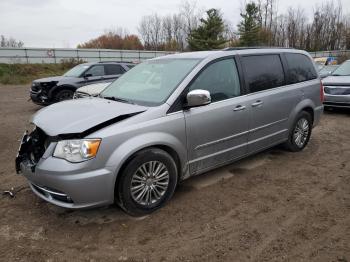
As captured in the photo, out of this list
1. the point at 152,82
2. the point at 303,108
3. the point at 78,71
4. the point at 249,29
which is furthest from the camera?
the point at 249,29

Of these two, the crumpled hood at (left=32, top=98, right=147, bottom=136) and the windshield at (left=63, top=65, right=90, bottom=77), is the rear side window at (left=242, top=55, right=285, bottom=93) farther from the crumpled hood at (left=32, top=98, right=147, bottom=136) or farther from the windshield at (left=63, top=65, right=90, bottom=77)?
the windshield at (left=63, top=65, right=90, bottom=77)

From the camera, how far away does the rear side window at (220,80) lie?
3938 mm

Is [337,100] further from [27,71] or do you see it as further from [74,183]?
[27,71]

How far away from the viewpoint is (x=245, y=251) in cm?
287

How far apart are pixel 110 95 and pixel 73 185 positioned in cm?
164

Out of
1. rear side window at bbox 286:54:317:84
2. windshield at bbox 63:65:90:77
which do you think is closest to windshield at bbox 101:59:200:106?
rear side window at bbox 286:54:317:84

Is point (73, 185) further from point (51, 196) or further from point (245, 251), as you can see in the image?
point (245, 251)

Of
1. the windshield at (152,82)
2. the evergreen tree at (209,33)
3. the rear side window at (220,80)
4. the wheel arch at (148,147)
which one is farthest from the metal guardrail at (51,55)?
the wheel arch at (148,147)

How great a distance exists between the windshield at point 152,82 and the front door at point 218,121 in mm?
259

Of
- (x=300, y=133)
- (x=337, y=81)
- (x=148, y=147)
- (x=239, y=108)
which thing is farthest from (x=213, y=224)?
(x=337, y=81)

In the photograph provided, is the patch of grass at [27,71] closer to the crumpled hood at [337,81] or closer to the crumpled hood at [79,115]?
the crumpled hood at [337,81]

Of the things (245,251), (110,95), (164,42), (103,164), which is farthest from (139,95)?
(164,42)

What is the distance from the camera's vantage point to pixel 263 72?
4.70 metres

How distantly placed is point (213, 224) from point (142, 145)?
1119mm
